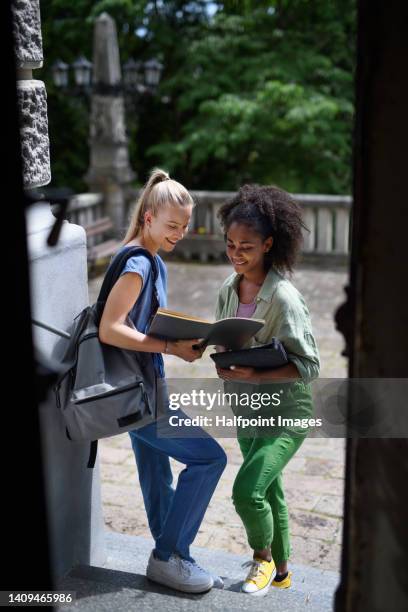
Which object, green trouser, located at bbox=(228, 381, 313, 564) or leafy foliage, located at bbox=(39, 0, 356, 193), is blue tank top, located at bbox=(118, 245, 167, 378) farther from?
leafy foliage, located at bbox=(39, 0, 356, 193)

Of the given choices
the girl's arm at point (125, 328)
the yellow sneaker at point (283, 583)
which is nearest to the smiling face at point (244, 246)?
the girl's arm at point (125, 328)

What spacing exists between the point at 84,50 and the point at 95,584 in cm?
1436

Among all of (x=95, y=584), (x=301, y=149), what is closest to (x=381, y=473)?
(x=95, y=584)

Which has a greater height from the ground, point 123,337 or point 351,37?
point 351,37

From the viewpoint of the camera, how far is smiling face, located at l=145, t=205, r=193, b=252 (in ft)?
10.4

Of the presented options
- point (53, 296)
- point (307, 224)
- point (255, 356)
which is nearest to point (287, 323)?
point (255, 356)

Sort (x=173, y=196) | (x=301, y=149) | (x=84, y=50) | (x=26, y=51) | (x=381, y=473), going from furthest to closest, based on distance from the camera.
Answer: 1. (x=84, y=50)
2. (x=301, y=149)
3. (x=173, y=196)
4. (x=26, y=51)
5. (x=381, y=473)

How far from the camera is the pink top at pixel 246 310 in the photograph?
3.31m

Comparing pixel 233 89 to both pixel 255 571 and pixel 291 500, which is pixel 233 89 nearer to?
pixel 291 500

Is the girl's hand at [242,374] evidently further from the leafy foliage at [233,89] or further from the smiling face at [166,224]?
the leafy foliage at [233,89]

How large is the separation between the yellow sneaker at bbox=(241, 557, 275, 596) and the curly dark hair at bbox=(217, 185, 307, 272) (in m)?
1.31

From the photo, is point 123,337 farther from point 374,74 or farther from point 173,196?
point 374,74

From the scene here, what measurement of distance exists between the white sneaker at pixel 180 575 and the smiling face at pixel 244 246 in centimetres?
130

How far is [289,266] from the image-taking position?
11.0 feet
